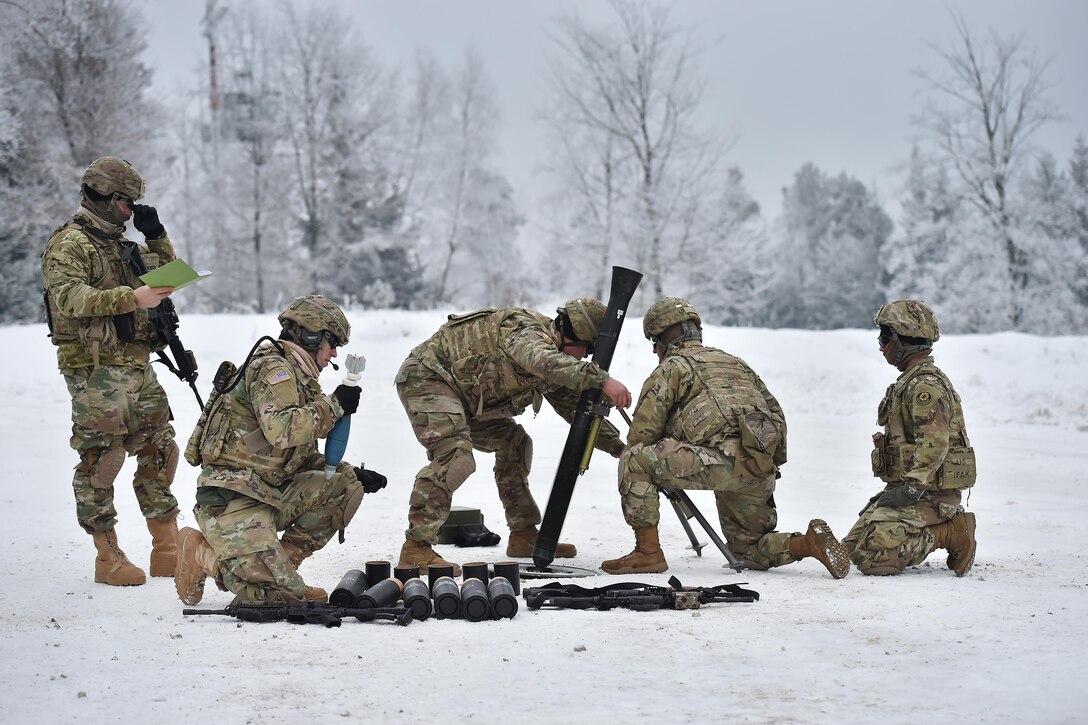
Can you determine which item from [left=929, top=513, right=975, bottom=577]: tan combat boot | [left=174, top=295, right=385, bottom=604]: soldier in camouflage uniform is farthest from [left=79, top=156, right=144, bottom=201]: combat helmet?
[left=929, top=513, right=975, bottom=577]: tan combat boot

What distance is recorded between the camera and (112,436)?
632cm

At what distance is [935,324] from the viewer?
21.8ft

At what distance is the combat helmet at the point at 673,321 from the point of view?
701cm

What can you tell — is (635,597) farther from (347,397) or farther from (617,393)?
(347,397)

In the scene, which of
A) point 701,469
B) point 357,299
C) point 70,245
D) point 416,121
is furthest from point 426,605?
point 416,121

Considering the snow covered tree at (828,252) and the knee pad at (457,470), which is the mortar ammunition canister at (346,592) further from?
the snow covered tree at (828,252)

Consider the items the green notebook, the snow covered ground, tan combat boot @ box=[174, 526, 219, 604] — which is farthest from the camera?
the green notebook

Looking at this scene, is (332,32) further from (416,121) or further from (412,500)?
(412,500)

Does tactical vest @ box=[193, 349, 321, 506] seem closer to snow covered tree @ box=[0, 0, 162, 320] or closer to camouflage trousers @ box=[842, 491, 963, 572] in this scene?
camouflage trousers @ box=[842, 491, 963, 572]

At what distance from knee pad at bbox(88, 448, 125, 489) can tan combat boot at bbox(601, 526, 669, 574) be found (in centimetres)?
300

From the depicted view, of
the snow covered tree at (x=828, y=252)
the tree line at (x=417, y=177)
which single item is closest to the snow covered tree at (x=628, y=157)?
the tree line at (x=417, y=177)

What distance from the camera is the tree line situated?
88.2 feet

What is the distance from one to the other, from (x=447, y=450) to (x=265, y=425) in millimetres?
1663

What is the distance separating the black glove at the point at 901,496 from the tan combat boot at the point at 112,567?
14.5 ft
